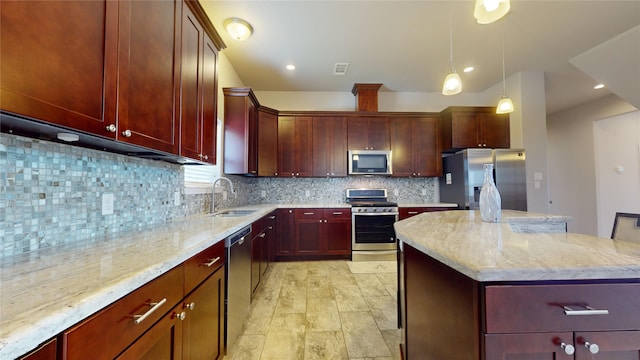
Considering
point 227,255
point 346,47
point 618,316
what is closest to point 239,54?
point 346,47

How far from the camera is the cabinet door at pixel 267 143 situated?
353 centimetres

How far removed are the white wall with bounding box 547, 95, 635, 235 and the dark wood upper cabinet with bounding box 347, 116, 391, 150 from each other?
427 cm

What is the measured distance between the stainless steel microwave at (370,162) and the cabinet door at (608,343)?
3.16 metres

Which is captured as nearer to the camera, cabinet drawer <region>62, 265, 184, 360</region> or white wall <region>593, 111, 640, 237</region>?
cabinet drawer <region>62, 265, 184, 360</region>

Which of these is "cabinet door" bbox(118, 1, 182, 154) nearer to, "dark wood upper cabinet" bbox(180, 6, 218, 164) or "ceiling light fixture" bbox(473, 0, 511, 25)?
"dark wood upper cabinet" bbox(180, 6, 218, 164)

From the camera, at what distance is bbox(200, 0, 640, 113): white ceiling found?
2.26 meters

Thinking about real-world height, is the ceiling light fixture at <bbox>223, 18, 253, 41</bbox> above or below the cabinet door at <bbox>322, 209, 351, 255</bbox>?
above

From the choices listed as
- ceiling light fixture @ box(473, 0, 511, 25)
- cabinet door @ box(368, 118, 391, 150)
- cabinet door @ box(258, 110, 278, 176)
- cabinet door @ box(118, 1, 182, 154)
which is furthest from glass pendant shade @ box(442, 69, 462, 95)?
cabinet door @ box(258, 110, 278, 176)

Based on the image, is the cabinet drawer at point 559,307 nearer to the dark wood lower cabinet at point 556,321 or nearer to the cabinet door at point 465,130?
the dark wood lower cabinet at point 556,321

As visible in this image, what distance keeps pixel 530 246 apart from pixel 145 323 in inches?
57.5

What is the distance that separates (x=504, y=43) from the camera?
284cm

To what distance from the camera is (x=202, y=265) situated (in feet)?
3.78

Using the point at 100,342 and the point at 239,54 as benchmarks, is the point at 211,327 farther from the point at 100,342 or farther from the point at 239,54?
the point at 239,54

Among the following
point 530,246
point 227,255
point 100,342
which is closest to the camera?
point 100,342
